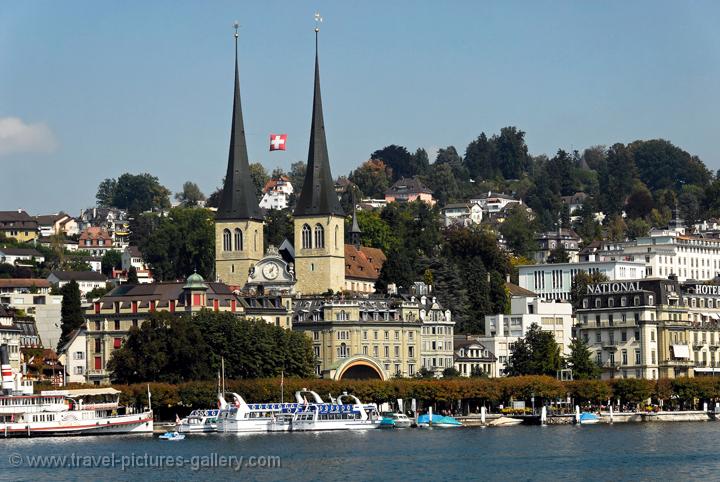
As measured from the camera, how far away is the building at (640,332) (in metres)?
149

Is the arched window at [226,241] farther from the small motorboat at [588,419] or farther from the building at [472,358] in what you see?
the small motorboat at [588,419]

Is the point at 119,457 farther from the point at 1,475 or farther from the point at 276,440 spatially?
the point at 276,440

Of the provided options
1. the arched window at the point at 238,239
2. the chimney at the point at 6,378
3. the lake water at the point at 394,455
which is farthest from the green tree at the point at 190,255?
the lake water at the point at 394,455

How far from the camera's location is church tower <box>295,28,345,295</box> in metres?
165

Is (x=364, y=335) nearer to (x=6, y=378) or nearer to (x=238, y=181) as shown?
(x=238, y=181)

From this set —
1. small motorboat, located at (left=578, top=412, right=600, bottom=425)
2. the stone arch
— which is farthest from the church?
small motorboat, located at (left=578, top=412, right=600, bottom=425)

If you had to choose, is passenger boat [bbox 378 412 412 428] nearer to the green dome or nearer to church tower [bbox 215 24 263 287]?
the green dome

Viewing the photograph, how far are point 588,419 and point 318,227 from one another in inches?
1663

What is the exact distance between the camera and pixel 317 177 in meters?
166

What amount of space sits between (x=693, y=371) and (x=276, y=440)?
Result: 156ft

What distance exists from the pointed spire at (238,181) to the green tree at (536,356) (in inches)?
1208

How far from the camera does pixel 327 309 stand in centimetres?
14875

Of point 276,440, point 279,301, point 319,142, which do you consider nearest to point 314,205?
point 319,142

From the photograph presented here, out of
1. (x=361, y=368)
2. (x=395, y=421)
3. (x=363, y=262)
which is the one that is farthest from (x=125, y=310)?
(x=363, y=262)
